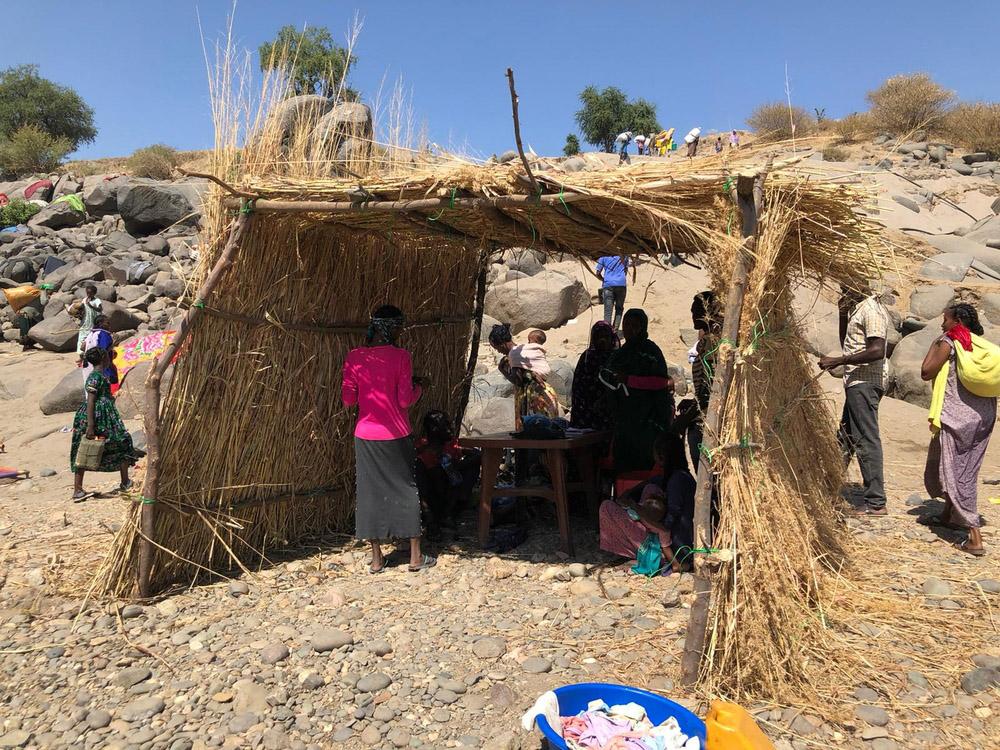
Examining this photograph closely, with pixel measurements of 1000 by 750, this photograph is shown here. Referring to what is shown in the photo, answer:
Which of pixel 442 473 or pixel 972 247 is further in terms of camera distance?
pixel 972 247

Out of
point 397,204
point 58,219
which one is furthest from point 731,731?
point 58,219

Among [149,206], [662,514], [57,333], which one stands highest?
[149,206]

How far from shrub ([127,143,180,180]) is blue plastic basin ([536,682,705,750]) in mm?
27656

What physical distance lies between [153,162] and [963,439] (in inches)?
1165

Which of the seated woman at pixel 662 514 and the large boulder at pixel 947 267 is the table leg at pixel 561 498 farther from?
the large boulder at pixel 947 267

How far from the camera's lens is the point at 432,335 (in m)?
6.12

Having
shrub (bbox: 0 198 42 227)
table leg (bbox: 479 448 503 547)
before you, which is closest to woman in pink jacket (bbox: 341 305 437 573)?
table leg (bbox: 479 448 503 547)

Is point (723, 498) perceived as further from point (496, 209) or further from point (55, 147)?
point (55, 147)

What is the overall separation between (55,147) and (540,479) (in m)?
33.2

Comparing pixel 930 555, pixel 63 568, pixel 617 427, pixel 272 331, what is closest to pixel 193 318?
pixel 272 331

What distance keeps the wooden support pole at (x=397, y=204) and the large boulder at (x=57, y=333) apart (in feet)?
35.9

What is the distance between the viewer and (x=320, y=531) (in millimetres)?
5230

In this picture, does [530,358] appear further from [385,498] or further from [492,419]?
[492,419]

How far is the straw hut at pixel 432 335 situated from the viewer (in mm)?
3150
